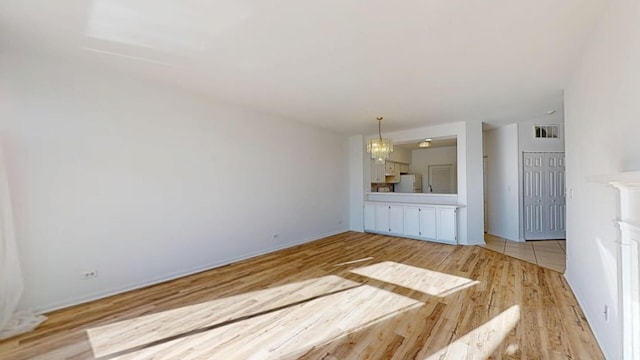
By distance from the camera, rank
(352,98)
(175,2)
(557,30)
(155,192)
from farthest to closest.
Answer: (352,98)
(155,192)
(557,30)
(175,2)

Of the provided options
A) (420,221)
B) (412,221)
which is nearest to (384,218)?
(412,221)

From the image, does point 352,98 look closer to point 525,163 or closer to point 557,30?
point 557,30

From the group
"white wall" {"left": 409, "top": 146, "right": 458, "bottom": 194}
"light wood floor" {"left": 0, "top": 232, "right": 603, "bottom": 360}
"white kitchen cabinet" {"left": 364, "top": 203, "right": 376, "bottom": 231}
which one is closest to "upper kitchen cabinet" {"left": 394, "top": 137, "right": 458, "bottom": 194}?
"white wall" {"left": 409, "top": 146, "right": 458, "bottom": 194}

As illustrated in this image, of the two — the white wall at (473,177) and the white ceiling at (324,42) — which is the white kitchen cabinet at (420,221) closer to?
the white wall at (473,177)

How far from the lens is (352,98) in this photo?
14.2 ft

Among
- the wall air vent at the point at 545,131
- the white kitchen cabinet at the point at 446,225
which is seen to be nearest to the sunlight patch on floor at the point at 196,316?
the white kitchen cabinet at the point at 446,225

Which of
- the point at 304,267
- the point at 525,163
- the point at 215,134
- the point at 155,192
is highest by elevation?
the point at 215,134

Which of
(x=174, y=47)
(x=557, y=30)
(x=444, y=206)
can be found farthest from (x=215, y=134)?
(x=444, y=206)

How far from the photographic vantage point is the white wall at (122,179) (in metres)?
2.89

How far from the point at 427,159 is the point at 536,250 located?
4.83 meters

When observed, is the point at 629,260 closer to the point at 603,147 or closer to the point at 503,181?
the point at 603,147

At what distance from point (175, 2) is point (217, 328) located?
2700 millimetres

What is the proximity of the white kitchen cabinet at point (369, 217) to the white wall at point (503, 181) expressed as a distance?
2.77m

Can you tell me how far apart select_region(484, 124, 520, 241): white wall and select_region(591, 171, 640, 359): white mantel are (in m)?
5.13
